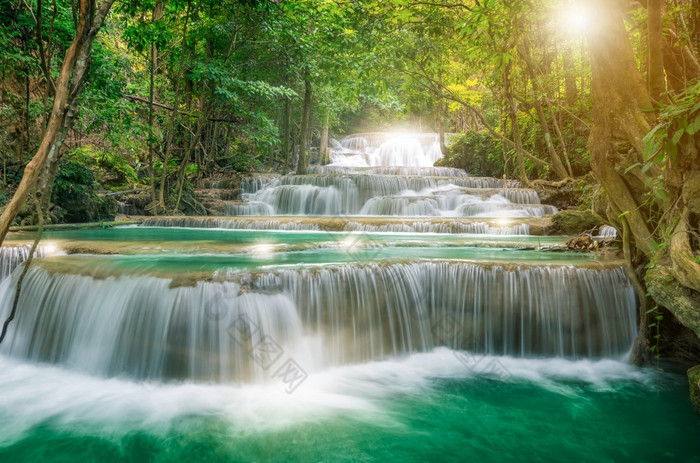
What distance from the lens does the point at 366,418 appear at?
354cm

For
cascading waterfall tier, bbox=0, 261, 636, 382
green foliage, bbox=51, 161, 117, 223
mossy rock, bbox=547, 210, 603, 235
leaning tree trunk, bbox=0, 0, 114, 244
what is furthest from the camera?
green foliage, bbox=51, 161, 117, 223

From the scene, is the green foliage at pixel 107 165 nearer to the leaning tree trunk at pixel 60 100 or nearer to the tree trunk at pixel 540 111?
the leaning tree trunk at pixel 60 100

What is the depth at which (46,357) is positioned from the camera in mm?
4406

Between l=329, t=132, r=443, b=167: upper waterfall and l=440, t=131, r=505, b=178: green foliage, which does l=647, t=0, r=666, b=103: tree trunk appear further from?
l=329, t=132, r=443, b=167: upper waterfall

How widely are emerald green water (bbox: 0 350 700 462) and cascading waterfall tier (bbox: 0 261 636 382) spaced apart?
9.7 inches

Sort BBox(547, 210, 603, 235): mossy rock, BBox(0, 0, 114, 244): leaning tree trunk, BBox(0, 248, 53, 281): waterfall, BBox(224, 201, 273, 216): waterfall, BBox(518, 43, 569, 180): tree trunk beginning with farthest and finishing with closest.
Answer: BBox(224, 201, 273, 216): waterfall
BBox(518, 43, 569, 180): tree trunk
BBox(547, 210, 603, 235): mossy rock
BBox(0, 248, 53, 281): waterfall
BBox(0, 0, 114, 244): leaning tree trunk

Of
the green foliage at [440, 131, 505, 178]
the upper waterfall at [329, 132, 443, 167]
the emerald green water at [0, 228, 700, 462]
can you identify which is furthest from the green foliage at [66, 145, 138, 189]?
the upper waterfall at [329, 132, 443, 167]

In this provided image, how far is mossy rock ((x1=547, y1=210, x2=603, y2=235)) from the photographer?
809 centimetres

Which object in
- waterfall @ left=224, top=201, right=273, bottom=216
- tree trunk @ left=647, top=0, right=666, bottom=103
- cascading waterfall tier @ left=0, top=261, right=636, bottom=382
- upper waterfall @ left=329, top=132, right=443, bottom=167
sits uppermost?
upper waterfall @ left=329, top=132, right=443, bottom=167

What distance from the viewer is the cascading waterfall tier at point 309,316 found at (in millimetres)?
4113

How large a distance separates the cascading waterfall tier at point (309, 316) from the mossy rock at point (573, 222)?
3.77 metres

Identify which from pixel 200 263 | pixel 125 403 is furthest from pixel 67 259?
pixel 125 403

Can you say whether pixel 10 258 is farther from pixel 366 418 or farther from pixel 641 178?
pixel 641 178

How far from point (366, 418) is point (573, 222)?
645cm
